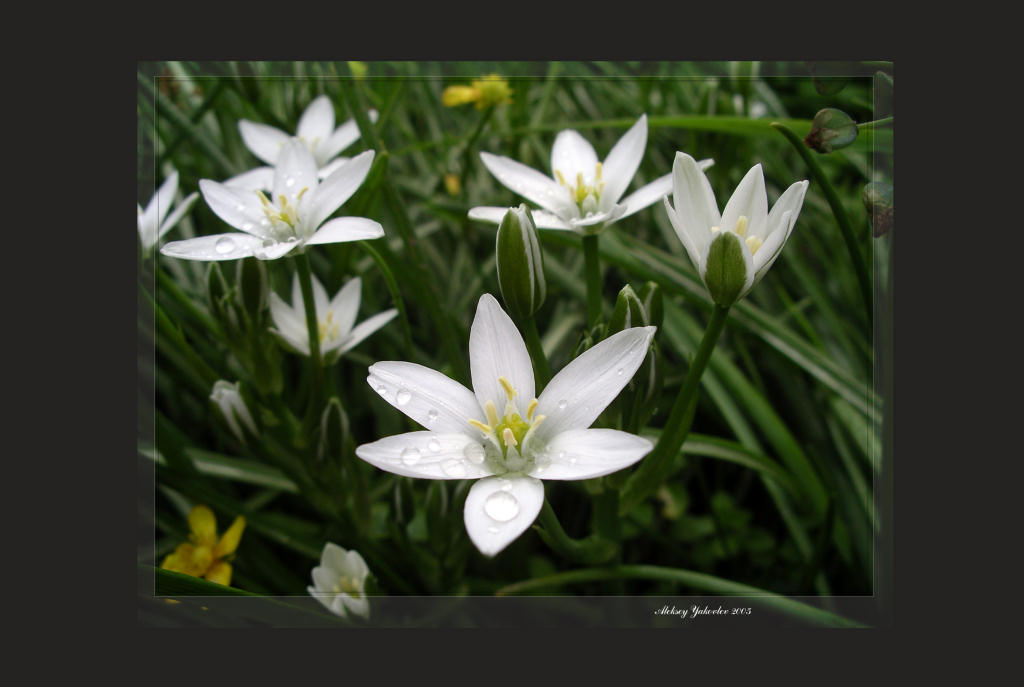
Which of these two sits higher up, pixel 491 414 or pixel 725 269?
pixel 725 269

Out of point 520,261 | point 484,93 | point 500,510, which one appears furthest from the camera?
point 484,93

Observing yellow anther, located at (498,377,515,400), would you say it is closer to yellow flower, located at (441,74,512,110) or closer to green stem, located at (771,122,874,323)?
green stem, located at (771,122,874,323)

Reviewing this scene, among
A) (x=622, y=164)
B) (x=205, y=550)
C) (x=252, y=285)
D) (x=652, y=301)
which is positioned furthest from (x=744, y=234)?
(x=205, y=550)

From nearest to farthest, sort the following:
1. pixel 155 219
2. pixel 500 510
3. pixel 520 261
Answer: pixel 500 510, pixel 520 261, pixel 155 219

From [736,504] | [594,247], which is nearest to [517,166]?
[594,247]

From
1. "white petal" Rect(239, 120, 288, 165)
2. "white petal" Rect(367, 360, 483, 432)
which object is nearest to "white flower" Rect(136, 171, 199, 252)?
"white petal" Rect(239, 120, 288, 165)

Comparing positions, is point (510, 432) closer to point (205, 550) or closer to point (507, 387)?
point (507, 387)

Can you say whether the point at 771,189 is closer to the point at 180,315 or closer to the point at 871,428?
the point at 871,428
